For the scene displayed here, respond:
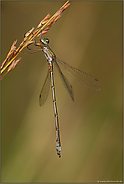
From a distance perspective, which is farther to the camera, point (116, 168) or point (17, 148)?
point (116, 168)

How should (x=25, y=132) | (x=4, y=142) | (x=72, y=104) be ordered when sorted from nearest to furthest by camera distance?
1. (x=4, y=142)
2. (x=25, y=132)
3. (x=72, y=104)

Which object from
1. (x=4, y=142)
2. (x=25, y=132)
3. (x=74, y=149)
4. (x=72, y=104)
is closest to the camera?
(x=4, y=142)

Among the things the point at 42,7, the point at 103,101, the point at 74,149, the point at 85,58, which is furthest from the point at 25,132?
the point at 42,7

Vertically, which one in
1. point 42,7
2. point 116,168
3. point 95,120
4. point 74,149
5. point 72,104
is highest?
point 42,7

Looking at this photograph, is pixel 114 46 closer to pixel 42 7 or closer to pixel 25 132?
pixel 42 7

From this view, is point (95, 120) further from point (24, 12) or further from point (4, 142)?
point (24, 12)

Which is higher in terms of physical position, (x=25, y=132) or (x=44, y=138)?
(x=25, y=132)
